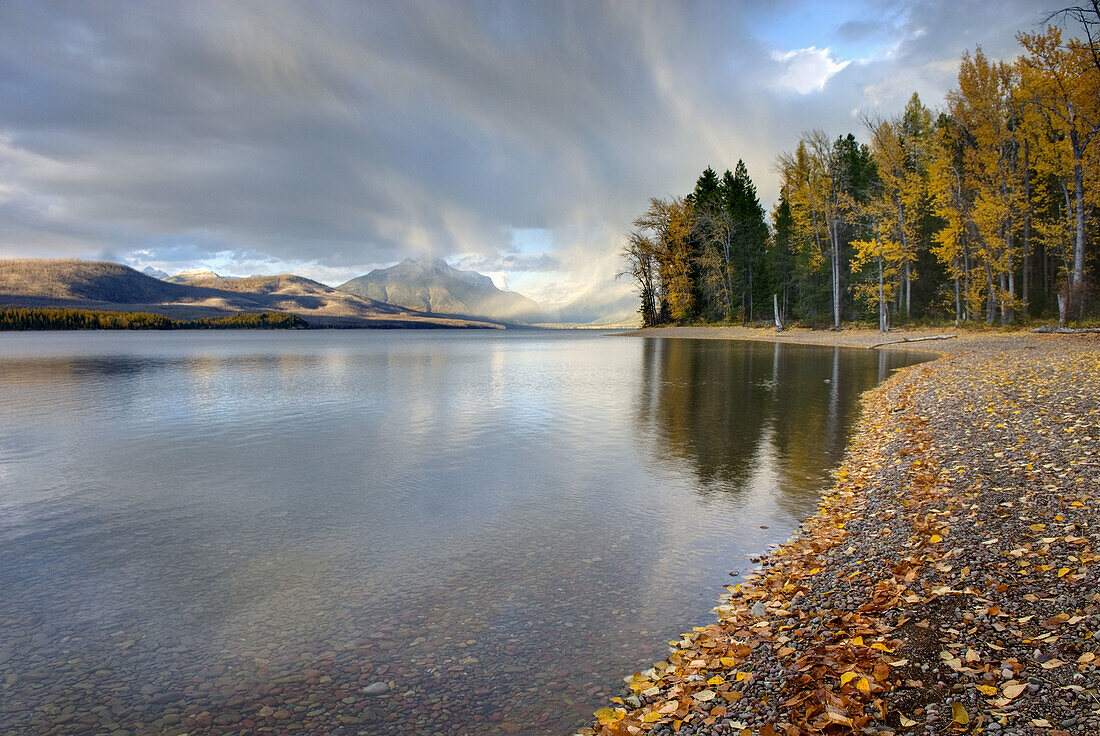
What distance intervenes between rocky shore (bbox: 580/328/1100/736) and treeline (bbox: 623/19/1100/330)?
3082cm

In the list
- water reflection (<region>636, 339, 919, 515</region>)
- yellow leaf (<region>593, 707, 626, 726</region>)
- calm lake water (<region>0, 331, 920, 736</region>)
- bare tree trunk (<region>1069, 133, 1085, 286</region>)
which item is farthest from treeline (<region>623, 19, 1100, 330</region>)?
yellow leaf (<region>593, 707, 626, 726</region>)

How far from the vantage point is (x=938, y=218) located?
193ft

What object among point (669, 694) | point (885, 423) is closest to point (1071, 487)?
point (669, 694)

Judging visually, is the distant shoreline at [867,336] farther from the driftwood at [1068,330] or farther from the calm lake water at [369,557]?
the calm lake water at [369,557]

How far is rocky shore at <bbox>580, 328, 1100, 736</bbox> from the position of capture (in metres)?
4.18

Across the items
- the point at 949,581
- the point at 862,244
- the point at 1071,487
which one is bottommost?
the point at 949,581

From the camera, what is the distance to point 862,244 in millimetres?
52000

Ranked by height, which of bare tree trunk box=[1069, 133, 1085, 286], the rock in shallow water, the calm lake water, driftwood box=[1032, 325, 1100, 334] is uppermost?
bare tree trunk box=[1069, 133, 1085, 286]

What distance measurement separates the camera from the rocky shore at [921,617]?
4.18m

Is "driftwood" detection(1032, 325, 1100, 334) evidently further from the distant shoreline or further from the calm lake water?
the calm lake water

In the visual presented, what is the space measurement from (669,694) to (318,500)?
851 centimetres

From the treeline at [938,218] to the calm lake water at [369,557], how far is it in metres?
30.2

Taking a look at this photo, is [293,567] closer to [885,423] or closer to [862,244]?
[885,423]

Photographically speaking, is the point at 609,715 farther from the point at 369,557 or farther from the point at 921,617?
the point at 369,557
